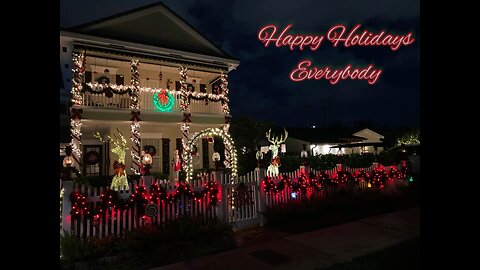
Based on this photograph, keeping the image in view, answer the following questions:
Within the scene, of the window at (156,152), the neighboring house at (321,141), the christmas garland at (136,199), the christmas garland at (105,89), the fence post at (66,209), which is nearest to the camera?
the fence post at (66,209)

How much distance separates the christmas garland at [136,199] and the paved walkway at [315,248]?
1593 mm

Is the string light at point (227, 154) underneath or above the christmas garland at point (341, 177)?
above

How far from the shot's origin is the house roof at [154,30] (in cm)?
1348

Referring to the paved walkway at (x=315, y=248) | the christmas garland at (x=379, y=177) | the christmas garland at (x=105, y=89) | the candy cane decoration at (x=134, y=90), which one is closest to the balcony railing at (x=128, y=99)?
the christmas garland at (x=105, y=89)

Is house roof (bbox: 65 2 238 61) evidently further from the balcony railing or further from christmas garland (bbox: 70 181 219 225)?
christmas garland (bbox: 70 181 219 225)

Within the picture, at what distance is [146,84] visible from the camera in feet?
50.4

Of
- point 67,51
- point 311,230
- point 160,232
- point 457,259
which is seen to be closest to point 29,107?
point 457,259

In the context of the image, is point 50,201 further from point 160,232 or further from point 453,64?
point 160,232

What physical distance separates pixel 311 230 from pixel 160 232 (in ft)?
11.6

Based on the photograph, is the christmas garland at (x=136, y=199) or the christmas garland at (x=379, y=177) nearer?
the christmas garland at (x=136, y=199)

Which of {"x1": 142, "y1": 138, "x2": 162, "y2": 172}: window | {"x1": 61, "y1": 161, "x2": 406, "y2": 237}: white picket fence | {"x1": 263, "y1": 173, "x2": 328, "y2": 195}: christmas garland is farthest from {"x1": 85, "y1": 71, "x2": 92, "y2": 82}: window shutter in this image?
{"x1": 263, "y1": 173, "x2": 328, "y2": 195}: christmas garland

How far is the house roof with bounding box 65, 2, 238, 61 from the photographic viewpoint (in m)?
13.5

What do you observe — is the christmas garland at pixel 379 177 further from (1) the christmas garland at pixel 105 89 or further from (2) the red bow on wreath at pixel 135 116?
(1) the christmas garland at pixel 105 89

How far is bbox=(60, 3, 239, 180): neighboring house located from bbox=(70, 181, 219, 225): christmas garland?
5.33 m
